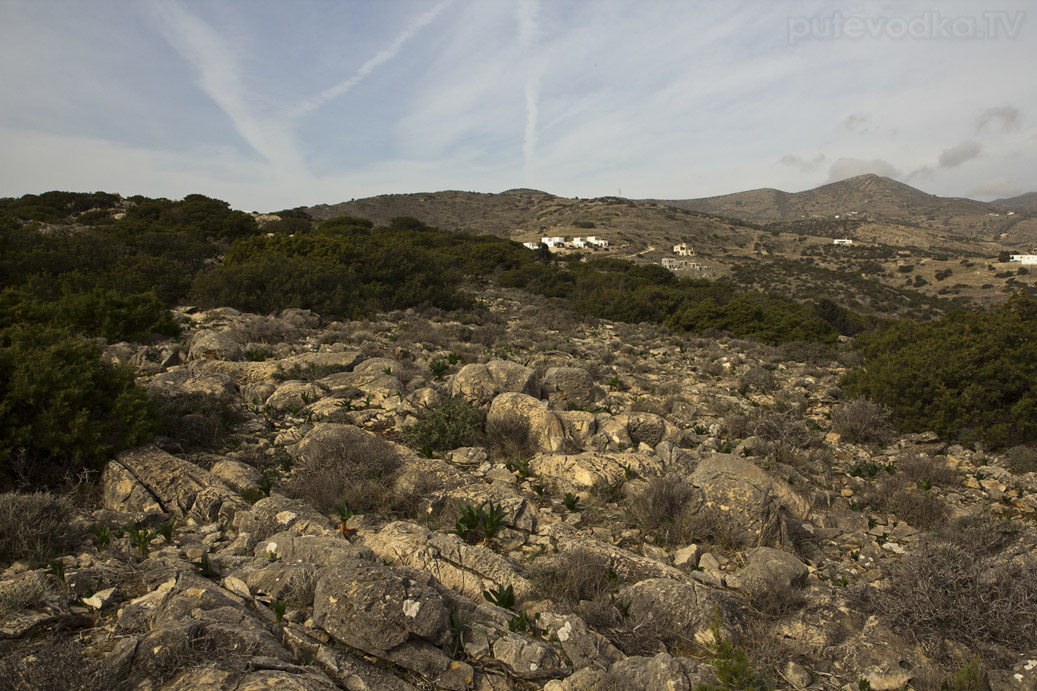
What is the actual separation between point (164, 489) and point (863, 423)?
982 centimetres

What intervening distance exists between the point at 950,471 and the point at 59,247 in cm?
2242

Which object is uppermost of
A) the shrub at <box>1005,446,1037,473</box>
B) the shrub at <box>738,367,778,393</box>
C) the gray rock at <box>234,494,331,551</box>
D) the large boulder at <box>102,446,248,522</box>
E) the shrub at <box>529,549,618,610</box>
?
the large boulder at <box>102,446,248,522</box>

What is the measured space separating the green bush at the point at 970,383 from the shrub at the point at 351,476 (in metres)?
8.66

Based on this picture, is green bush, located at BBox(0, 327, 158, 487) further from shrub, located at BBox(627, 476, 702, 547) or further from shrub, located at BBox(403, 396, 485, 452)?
shrub, located at BBox(627, 476, 702, 547)

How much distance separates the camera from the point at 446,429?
677 centimetres

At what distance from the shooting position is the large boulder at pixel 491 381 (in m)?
7.72

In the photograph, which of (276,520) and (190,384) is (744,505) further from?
(190,384)

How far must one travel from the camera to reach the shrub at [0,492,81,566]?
3.58 m

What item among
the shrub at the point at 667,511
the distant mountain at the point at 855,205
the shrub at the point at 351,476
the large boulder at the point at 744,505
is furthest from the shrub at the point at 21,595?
the distant mountain at the point at 855,205

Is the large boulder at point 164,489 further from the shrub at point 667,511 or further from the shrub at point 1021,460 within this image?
the shrub at point 1021,460

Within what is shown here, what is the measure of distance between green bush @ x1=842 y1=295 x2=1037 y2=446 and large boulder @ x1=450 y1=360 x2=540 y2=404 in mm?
6459

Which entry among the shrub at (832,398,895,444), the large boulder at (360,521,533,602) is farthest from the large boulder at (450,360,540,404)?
the shrub at (832,398,895,444)

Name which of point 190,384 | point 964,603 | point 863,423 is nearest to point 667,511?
point 964,603

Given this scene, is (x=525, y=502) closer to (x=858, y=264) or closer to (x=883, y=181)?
(x=858, y=264)
